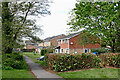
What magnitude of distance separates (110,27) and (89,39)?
3005 mm

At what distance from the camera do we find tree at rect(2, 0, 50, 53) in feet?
37.5

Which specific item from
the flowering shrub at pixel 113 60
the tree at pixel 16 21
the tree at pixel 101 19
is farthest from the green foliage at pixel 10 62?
the flowering shrub at pixel 113 60

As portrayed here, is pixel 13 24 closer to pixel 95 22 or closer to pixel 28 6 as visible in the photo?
pixel 28 6

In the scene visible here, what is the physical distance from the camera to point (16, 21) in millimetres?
11906

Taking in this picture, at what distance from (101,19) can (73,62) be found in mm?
3426

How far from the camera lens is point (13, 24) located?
11.7 metres

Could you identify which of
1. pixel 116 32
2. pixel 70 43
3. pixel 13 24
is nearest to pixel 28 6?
pixel 13 24

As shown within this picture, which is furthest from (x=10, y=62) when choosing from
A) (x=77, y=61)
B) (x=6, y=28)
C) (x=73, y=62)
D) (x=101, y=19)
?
(x=101, y=19)

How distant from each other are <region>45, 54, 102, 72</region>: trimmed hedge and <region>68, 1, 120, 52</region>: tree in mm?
1659

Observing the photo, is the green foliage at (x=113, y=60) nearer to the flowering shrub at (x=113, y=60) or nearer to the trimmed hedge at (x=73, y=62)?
Result: the flowering shrub at (x=113, y=60)

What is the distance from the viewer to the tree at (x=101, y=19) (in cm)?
999

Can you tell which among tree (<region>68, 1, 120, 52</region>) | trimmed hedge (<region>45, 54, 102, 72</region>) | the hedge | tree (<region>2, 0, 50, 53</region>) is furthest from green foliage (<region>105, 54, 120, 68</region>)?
tree (<region>2, 0, 50, 53</region>)

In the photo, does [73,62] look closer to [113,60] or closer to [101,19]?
[113,60]

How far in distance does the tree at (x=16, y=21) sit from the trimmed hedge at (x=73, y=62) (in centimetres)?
300
